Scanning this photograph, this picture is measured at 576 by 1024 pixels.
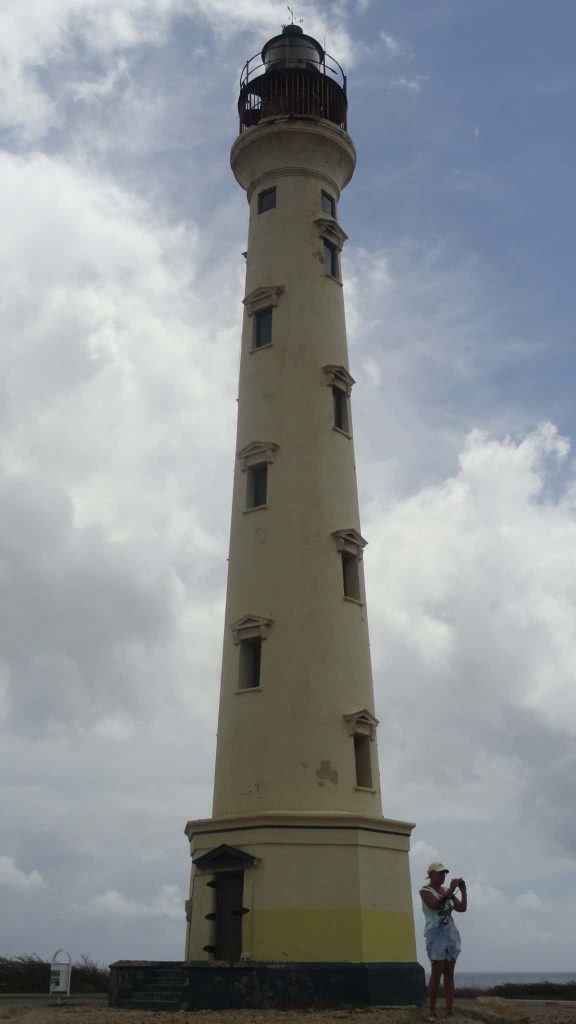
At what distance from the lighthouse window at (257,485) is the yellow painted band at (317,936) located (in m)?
10.9

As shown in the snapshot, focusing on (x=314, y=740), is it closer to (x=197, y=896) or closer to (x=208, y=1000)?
(x=197, y=896)

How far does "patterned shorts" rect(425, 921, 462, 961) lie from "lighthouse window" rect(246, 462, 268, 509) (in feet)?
49.6

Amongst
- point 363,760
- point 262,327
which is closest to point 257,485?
point 262,327

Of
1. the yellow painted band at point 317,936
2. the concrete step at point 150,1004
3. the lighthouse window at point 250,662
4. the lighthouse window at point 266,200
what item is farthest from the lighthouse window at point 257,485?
the concrete step at point 150,1004

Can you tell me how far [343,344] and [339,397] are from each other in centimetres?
186

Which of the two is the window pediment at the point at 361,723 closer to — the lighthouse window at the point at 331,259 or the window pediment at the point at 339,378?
the window pediment at the point at 339,378

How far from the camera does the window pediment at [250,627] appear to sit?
26389mm

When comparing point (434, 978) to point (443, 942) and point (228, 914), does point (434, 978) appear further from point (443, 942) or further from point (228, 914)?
point (228, 914)

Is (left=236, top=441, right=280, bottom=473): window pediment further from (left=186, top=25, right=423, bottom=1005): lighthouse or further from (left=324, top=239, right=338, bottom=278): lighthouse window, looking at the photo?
(left=324, top=239, right=338, bottom=278): lighthouse window

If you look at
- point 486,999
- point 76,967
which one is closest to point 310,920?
point 486,999

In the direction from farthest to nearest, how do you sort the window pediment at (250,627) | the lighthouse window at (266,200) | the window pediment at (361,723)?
the lighthouse window at (266,200) → the window pediment at (250,627) → the window pediment at (361,723)

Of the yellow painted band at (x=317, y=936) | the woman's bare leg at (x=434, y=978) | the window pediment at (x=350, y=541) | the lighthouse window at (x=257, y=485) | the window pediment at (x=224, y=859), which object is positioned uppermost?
the lighthouse window at (x=257, y=485)

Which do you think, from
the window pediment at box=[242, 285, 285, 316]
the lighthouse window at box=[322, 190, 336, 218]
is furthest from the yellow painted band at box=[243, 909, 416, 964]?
the lighthouse window at box=[322, 190, 336, 218]

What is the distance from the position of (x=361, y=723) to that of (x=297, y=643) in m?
2.64
